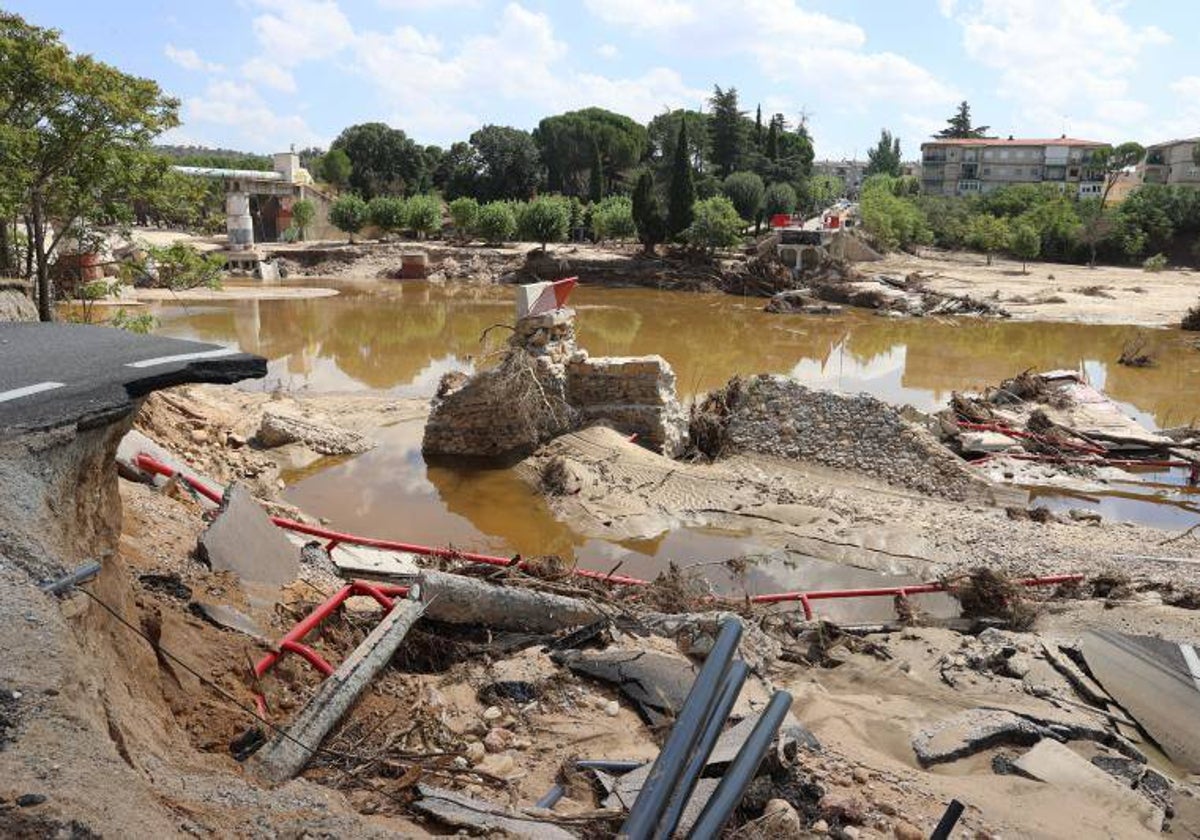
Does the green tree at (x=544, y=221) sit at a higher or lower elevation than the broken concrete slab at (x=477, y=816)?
higher

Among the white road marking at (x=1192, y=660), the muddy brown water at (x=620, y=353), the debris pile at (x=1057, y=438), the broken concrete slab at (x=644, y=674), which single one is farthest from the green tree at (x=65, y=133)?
the debris pile at (x=1057, y=438)

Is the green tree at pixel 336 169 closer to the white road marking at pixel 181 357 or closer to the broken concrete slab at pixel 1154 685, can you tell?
the white road marking at pixel 181 357

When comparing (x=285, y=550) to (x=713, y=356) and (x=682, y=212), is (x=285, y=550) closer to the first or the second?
(x=713, y=356)

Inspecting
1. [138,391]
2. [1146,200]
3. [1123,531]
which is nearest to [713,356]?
[1123,531]

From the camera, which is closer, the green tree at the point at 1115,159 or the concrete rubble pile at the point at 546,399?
the concrete rubble pile at the point at 546,399

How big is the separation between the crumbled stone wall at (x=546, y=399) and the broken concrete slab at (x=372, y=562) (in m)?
5.77

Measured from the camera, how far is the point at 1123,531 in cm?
1283

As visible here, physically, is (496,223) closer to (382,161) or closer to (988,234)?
(382,161)

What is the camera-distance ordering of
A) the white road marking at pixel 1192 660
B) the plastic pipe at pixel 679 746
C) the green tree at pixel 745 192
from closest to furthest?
the plastic pipe at pixel 679 746 < the white road marking at pixel 1192 660 < the green tree at pixel 745 192

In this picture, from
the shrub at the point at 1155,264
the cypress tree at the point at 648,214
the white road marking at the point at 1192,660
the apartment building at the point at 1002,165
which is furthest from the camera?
the apartment building at the point at 1002,165

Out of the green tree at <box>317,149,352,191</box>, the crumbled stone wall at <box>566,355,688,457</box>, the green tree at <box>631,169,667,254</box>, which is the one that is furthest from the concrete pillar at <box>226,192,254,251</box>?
the crumbled stone wall at <box>566,355,688,457</box>

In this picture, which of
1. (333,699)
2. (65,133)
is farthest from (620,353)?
(333,699)

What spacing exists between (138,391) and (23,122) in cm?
1000

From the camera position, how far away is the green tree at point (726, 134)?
66062mm
